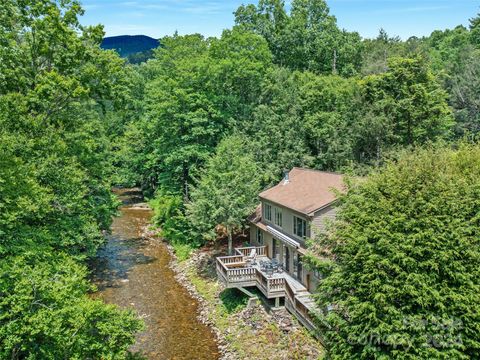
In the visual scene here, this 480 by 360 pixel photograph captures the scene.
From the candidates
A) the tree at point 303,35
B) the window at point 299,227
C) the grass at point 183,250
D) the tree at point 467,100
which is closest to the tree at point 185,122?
the grass at point 183,250

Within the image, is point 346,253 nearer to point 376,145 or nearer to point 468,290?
point 468,290

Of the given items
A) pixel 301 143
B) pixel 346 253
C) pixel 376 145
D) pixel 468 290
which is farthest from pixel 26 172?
pixel 376 145

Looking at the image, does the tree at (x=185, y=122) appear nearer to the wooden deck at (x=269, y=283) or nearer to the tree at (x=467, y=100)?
the wooden deck at (x=269, y=283)

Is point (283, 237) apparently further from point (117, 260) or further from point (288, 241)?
point (117, 260)

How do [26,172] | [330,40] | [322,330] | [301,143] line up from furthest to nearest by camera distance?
[330,40] < [301,143] < [26,172] < [322,330]

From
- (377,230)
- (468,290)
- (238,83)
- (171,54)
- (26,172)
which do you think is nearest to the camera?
(468,290)

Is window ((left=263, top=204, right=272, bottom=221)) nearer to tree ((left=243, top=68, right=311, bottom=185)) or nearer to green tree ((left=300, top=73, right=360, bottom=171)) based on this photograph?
tree ((left=243, top=68, right=311, bottom=185))
